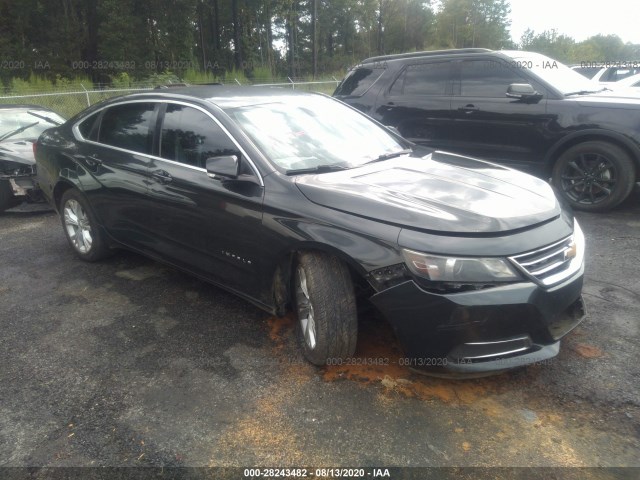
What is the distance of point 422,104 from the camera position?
6.58 m

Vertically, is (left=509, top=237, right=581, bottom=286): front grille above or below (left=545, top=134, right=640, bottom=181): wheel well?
below

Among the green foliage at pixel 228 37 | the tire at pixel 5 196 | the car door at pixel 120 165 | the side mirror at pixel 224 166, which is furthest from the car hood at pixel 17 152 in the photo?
the green foliage at pixel 228 37

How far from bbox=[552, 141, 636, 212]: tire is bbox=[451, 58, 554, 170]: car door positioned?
30 cm

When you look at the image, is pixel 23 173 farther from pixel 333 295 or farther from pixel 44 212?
pixel 333 295

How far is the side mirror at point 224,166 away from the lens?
3096 millimetres

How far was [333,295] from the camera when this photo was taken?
9.07 feet

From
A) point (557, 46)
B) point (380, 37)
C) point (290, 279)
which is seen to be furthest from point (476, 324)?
point (380, 37)

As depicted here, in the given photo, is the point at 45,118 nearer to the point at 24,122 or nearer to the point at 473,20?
the point at 24,122

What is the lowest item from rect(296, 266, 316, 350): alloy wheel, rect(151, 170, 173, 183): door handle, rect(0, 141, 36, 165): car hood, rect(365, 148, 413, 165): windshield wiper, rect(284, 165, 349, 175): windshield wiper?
rect(296, 266, 316, 350): alloy wheel

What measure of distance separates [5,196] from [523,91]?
6.63 metres

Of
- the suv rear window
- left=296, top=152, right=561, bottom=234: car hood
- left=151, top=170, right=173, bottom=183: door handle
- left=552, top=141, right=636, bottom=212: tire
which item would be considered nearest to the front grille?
left=296, top=152, right=561, bottom=234: car hood

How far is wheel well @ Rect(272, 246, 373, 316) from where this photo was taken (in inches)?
107

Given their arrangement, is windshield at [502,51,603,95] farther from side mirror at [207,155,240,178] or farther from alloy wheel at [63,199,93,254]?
alloy wheel at [63,199,93,254]

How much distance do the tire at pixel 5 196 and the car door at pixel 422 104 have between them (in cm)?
502
